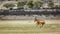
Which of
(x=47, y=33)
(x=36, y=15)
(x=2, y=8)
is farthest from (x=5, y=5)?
(x=47, y=33)

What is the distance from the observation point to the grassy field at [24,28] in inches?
89.0

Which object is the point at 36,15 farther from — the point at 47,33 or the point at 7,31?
the point at 7,31

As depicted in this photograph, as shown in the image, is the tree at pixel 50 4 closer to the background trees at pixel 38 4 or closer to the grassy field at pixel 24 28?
the background trees at pixel 38 4

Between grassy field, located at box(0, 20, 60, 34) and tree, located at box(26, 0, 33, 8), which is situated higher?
tree, located at box(26, 0, 33, 8)

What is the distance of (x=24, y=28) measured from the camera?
89.6 inches

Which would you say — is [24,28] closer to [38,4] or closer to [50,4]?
[38,4]

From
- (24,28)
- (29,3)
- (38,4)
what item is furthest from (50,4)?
(24,28)

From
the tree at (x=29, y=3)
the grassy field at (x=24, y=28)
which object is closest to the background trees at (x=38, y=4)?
the tree at (x=29, y=3)

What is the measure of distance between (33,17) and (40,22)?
116 millimetres

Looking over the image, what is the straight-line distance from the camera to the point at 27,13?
7.57 feet

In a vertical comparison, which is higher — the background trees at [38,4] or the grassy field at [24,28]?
the background trees at [38,4]

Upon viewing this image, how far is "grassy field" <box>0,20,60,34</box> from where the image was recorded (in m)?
2.26

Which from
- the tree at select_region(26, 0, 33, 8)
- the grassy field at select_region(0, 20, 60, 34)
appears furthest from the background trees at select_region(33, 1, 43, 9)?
the grassy field at select_region(0, 20, 60, 34)

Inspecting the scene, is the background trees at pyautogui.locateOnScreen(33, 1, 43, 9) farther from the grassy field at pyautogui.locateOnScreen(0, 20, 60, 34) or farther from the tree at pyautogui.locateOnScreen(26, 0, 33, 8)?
the grassy field at pyautogui.locateOnScreen(0, 20, 60, 34)
